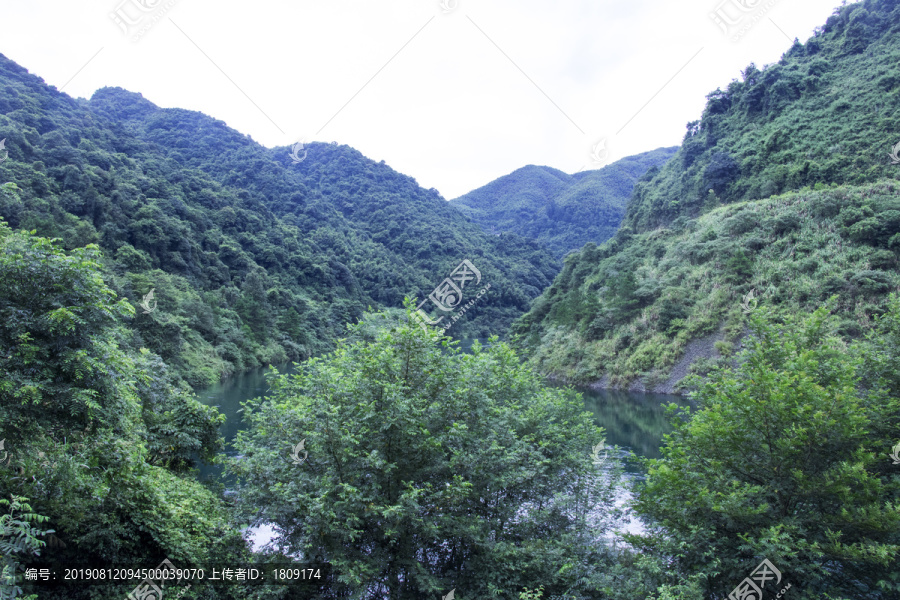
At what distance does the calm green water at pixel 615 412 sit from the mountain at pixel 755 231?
318 centimetres

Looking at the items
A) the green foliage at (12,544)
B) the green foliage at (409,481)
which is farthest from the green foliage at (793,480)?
the green foliage at (12,544)

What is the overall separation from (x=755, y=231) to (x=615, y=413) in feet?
71.7

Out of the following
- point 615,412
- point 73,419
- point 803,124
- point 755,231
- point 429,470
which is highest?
point 73,419

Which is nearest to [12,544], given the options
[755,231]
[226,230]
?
[755,231]

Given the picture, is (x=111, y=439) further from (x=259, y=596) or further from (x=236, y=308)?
(x=236, y=308)

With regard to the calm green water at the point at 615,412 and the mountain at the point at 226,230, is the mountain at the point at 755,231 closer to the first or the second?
the calm green water at the point at 615,412

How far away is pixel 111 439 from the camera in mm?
8352

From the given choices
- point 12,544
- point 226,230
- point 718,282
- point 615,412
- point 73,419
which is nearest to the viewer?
point 12,544

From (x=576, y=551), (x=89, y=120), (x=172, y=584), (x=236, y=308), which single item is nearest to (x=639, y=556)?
(x=576, y=551)

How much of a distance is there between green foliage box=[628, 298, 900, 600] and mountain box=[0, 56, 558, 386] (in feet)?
40.1

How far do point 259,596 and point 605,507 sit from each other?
7439 mm

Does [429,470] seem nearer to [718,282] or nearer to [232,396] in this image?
[232,396]

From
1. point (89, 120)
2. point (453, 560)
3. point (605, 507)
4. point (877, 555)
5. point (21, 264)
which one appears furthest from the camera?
point (89, 120)

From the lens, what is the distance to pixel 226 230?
→ 7688cm
